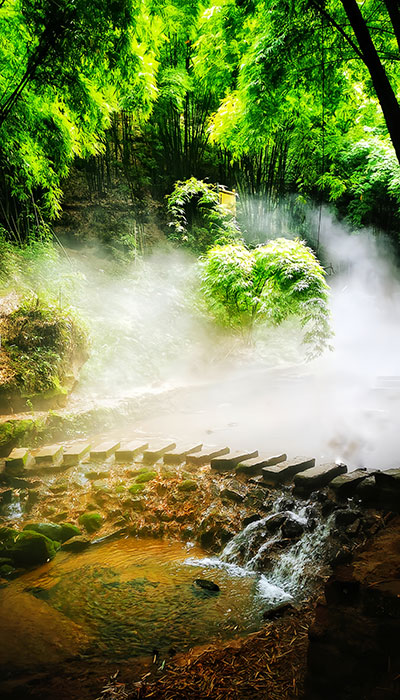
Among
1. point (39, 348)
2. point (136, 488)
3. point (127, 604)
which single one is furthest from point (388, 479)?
point (39, 348)

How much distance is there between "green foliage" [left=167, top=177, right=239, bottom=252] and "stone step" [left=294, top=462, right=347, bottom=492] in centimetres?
900

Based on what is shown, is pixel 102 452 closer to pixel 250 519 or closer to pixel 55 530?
pixel 55 530

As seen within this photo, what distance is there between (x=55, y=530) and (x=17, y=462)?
1479 mm

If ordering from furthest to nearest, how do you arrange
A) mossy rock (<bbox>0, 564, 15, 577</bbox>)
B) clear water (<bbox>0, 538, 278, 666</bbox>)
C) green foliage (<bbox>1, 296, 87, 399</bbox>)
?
green foliage (<bbox>1, 296, 87, 399</bbox>), mossy rock (<bbox>0, 564, 15, 577</bbox>), clear water (<bbox>0, 538, 278, 666</bbox>)

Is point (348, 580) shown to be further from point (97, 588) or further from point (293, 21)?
point (293, 21)

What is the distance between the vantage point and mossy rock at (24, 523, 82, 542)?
10.2 feet

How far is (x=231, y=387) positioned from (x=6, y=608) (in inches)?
→ 285

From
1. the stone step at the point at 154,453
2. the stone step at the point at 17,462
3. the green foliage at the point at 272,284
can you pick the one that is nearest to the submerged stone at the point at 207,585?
the stone step at the point at 154,453

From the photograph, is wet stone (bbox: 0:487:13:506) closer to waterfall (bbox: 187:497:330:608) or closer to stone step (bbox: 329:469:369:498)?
waterfall (bbox: 187:497:330:608)

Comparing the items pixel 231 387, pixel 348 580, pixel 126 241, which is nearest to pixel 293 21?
pixel 348 580

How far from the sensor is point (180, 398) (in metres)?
7.81

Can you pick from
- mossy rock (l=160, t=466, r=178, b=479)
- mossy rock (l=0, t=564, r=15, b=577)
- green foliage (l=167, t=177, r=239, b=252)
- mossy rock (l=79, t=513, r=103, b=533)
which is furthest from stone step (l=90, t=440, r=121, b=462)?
green foliage (l=167, t=177, r=239, b=252)

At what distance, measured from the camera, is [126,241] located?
11586mm

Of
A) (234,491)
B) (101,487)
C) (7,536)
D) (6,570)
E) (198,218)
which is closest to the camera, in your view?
(6,570)
